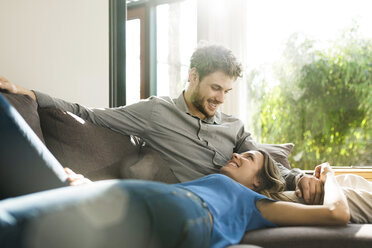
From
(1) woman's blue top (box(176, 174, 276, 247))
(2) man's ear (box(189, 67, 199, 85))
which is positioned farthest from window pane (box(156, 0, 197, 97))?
(1) woman's blue top (box(176, 174, 276, 247))

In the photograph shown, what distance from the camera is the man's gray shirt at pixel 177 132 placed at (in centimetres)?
199

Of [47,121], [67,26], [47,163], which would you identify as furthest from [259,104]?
[47,163]

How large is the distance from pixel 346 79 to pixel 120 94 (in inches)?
72.9

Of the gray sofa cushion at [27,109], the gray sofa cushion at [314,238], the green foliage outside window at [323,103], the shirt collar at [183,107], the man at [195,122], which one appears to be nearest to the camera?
the gray sofa cushion at [314,238]

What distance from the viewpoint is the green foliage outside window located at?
125 inches

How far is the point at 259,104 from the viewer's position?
355 centimetres

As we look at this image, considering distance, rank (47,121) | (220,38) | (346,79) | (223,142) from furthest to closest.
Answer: (220,38) < (346,79) < (223,142) < (47,121)

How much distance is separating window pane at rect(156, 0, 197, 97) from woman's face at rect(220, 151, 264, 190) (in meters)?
2.16

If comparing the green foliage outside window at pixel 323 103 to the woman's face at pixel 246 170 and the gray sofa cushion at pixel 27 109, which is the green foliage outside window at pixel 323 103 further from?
the gray sofa cushion at pixel 27 109

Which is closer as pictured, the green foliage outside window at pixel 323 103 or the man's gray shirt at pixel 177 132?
the man's gray shirt at pixel 177 132

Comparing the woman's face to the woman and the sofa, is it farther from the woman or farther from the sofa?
the woman

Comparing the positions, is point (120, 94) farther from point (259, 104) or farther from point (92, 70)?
point (259, 104)

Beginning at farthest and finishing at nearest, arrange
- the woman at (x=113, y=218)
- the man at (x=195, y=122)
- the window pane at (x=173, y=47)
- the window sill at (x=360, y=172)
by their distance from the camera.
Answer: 1. the window pane at (x=173, y=47)
2. the window sill at (x=360, y=172)
3. the man at (x=195, y=122)
4. the woman at (x=113, y=218)

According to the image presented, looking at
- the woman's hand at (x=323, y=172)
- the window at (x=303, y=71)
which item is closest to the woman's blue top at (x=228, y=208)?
the woman's hand at (x=323, y=172)
